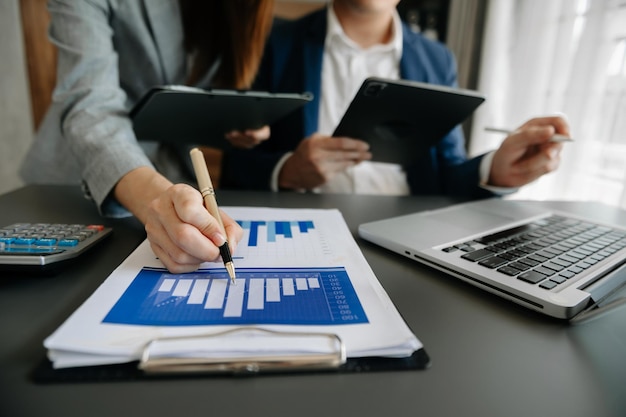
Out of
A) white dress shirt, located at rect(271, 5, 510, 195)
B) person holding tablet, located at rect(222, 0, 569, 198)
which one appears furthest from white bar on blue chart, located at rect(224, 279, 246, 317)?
white dress shirt, located at rect(271, 5, 510, 195)

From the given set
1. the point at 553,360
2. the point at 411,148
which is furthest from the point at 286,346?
the point at 411,148

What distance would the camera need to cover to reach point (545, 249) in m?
0.41

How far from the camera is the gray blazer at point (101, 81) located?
509 mm

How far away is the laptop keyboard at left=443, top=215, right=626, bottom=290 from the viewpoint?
344 mm

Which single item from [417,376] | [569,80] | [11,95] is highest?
[569,80]

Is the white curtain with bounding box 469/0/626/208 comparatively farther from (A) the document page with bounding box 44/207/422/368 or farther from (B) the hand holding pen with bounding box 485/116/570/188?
(A) the document page with bounding box 44/207/422/368

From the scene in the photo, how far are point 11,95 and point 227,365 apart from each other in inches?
80.3

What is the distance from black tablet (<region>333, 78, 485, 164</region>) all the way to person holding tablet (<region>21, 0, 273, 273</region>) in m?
0.27

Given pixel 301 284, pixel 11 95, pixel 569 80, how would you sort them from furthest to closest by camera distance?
pixel 11 95 < pixel 569 80 < pixel 301 284

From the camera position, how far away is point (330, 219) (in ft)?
1.71

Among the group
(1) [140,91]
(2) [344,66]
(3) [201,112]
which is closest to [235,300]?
(3) [201,112]

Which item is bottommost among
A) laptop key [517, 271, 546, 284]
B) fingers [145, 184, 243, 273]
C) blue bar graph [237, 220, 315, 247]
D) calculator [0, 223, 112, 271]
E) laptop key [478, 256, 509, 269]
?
blue bar graph [237, 220, 315, 247]

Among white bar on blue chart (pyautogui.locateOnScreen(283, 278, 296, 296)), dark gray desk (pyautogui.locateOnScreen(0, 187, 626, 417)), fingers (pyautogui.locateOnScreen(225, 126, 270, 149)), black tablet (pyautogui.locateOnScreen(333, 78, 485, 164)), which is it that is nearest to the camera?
dark gray desk (pyautogui.locateOnScreen(0, 187, 626, 417))

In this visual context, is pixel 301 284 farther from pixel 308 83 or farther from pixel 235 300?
pixel 308 83
